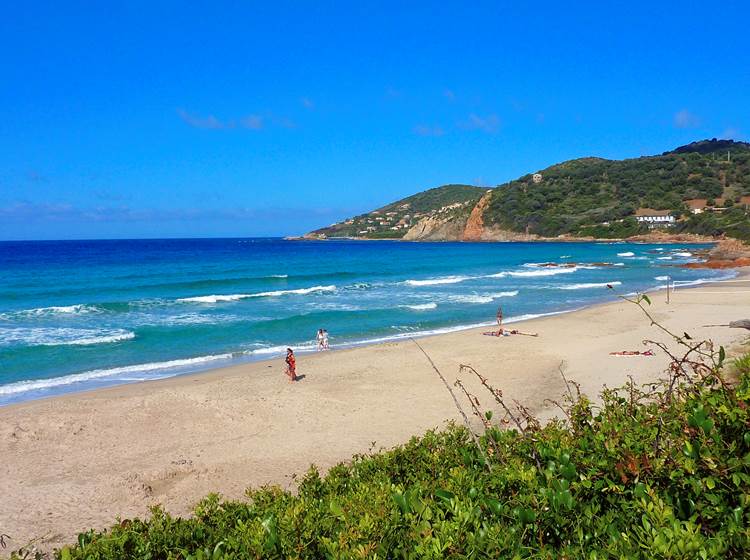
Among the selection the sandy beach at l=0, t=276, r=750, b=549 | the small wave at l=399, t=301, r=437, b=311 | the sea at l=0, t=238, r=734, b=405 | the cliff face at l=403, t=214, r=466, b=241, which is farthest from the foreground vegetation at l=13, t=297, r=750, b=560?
the cliff face at l=403, t=214, r=466, b=241

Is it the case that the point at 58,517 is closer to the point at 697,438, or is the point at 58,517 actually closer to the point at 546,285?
the point at 697,438

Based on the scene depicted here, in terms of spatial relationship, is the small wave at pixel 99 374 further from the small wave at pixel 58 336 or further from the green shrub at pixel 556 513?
the green shrub at pixel 556 513

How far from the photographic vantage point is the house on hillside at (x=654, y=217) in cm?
9975

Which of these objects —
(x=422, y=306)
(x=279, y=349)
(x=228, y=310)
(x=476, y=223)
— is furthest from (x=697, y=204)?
(x=279, y=349)

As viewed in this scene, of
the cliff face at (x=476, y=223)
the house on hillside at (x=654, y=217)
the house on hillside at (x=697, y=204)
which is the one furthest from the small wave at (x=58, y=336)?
the cliff face at (x=476, y=223)

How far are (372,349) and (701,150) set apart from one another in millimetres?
162707

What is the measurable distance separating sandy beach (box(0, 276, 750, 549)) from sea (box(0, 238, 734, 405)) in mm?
2897

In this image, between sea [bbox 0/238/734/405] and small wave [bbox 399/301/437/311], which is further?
small wave [bbox 399/301/437/311]

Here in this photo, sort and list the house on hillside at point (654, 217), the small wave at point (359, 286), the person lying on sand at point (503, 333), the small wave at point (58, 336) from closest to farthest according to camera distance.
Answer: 1. the person lying on sand at point (503, 333)
2. the small wave at point (58, 336)
3. the small wave at point (359, 286)
4. the house on hillside at point (654, 217)

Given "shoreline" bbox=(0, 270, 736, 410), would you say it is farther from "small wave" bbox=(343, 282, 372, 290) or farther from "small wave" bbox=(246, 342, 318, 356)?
"small wave" bbox=(343, 282, 372, 290)

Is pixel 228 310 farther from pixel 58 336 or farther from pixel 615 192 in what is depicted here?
pixel 615 192

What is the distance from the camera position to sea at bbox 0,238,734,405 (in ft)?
63.0

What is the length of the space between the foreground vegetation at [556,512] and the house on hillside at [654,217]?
356 ft

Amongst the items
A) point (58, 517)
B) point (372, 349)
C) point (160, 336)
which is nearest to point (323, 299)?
point (160, 336)
